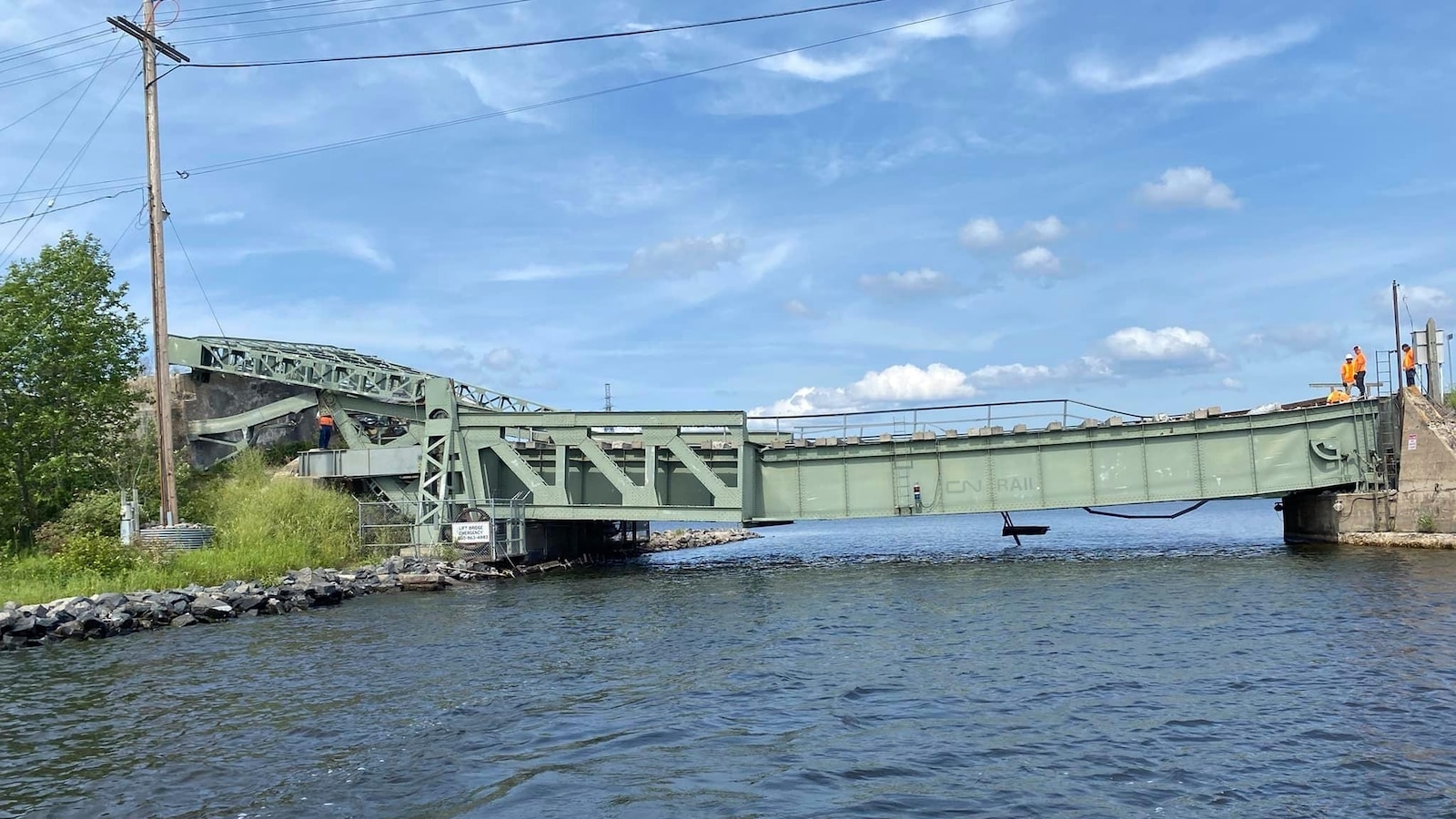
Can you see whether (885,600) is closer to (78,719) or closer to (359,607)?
(359,607)

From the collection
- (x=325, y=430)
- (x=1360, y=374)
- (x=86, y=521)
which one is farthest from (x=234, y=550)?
Result: (x=1360, y=374)

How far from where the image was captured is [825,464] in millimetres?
36969

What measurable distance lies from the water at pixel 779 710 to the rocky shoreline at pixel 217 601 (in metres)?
1.42

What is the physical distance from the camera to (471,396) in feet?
133

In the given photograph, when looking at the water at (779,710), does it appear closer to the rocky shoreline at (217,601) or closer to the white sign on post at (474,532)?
the rocky shoreline at (217,601)

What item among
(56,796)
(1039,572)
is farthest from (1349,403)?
(56,796)

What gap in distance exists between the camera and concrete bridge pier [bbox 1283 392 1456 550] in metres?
31.6

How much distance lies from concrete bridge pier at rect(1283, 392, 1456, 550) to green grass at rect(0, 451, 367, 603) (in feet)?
114

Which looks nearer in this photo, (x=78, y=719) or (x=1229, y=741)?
(x=1229, y=741)

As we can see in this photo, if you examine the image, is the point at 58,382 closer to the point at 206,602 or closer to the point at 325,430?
the point at 325,430

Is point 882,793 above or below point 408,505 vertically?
below

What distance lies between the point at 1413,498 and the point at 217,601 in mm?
36365

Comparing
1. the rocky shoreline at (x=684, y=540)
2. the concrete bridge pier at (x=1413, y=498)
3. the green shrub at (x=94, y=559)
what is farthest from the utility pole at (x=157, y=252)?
the concrete bridge pier at (x=1413, y=498)

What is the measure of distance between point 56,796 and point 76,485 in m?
27.4
